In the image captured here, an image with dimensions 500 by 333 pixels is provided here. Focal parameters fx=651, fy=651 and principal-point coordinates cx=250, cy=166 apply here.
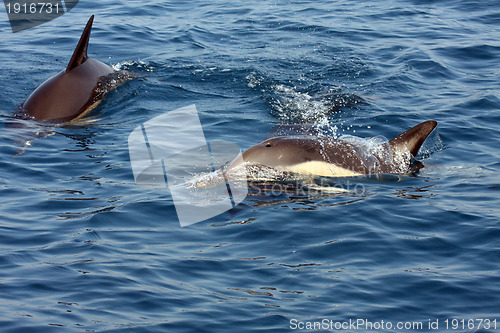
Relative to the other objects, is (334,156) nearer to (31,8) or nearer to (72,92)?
(72,92)

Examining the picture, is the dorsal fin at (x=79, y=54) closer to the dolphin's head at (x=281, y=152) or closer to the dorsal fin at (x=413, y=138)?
the dolphin's head at (x=281, y=152)

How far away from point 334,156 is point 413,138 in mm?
1111

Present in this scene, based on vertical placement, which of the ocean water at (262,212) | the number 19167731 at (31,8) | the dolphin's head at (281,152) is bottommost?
the ocean water at (262,212)

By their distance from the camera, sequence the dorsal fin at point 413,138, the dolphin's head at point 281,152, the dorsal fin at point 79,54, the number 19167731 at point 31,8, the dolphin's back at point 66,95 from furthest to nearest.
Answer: the number 19167731 at point 31,8 < the dorsal fin at point 79,54 < the dolphin's back at point 66,95 < the dorsal fin at point 413,138 < the dolphin's head at point 281,152

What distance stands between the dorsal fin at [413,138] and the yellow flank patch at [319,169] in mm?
852

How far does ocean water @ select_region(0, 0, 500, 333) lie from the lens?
5.49 metres

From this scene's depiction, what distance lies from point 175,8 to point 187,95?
9420 mm

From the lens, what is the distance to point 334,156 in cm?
830

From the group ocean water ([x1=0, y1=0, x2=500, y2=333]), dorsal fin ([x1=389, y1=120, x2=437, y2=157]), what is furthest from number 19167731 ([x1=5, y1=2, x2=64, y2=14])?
dorsal fin ([x1=389, y1=120, x2=437, y2=157])

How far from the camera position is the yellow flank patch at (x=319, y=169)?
8.09 metres

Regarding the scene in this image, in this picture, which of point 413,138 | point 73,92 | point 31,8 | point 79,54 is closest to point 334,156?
point 413,138

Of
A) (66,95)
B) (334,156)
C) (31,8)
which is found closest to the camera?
(334,156)

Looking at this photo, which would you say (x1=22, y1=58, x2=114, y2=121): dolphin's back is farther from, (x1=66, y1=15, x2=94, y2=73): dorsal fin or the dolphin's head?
the dolphin's head

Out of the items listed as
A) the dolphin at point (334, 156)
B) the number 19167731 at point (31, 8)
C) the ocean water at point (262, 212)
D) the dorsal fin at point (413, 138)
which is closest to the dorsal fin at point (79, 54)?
the ocean water at point (262, 212)
